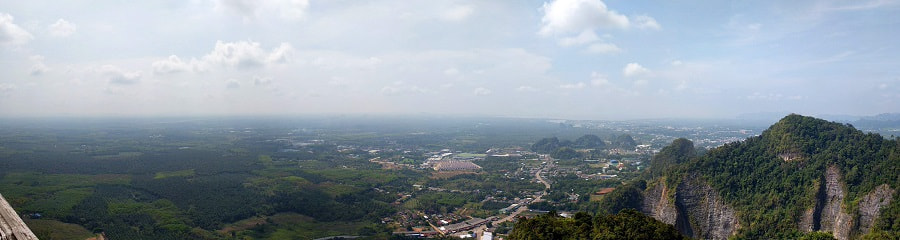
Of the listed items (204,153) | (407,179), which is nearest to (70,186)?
(204,153)

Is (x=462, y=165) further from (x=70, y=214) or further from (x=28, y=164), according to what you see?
(x=28, y=164)

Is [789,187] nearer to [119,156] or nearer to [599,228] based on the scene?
[599,228]

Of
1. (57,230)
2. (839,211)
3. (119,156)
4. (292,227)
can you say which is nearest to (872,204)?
(839,211)

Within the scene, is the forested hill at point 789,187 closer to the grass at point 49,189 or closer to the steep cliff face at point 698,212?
the steep cliff face at point 698,212

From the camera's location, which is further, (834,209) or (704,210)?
→ (704,210)

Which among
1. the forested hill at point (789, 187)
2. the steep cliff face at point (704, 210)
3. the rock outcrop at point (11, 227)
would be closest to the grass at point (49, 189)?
the rock outcrop at point (11, 227)

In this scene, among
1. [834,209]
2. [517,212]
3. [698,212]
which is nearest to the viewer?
[834,209]

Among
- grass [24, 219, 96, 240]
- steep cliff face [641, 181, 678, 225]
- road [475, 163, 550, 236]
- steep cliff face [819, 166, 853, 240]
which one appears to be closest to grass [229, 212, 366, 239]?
grass [24, 219, 96, 240]
